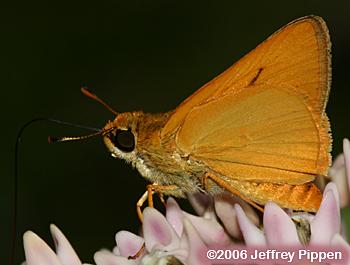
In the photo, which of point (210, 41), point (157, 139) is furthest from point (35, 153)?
point (157, 139)

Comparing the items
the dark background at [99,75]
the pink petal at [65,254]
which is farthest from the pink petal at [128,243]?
the dark background at [99,75]

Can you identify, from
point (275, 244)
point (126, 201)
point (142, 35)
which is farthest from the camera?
point (142, 35)

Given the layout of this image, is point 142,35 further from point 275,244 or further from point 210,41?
point 275,244

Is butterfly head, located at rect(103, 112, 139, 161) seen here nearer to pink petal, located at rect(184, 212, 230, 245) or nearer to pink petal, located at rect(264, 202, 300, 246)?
pink petal, located at rect(184, 212, 230, 245)

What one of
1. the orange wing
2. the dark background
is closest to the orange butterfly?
the orange wing

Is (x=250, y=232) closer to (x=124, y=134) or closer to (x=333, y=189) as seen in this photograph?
(x=333, y=189)

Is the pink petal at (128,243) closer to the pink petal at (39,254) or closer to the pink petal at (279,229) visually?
the pink petal at (39,254)
